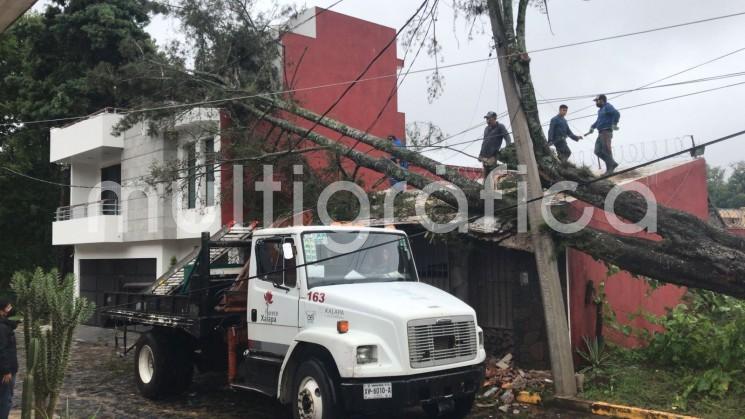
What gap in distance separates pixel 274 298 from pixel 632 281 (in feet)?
25.4

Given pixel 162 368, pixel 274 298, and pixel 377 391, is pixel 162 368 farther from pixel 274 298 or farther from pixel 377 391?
pixel 377 391

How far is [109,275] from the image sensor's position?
21734mm

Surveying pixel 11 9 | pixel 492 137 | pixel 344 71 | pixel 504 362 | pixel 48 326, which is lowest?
pixel 504 362

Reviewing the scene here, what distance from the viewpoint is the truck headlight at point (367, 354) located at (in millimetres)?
6301

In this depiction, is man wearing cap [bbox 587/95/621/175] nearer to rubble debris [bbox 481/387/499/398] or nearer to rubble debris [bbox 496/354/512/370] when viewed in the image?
rubble debris [bbox 496/354/512/370]

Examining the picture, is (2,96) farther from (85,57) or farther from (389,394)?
(389,394)

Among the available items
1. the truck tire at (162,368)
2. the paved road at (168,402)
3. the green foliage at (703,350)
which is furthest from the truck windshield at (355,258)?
the green foliage at (703,350)

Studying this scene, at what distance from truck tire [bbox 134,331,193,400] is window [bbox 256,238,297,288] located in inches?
92.1

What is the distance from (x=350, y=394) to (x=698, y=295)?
346 inches

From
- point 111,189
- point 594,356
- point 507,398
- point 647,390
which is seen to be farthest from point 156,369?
point 111,189

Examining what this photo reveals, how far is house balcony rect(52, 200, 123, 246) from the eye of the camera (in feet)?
63.7

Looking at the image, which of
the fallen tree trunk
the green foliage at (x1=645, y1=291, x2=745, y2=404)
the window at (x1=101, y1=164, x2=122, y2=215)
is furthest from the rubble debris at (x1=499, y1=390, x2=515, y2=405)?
the window at (x1=101, y1=164, x2=122, y2=215)

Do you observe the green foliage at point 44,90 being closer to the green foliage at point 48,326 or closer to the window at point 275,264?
the window at point 275,264

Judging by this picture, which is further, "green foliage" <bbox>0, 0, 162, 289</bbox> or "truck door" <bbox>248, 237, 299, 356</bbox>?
"green foliage" <bbox>0, 0, 162, 289</bbox>
